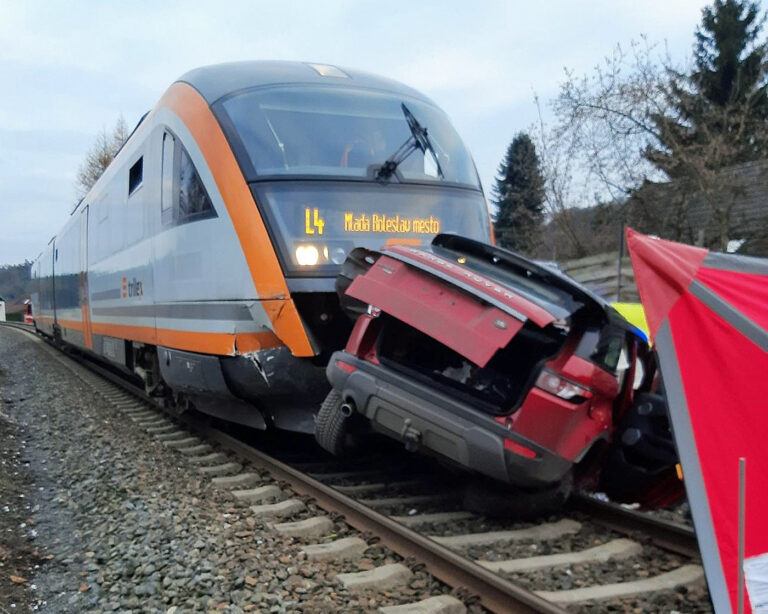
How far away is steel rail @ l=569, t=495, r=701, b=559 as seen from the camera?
155 inches

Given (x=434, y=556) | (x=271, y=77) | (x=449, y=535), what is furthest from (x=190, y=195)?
(x=434, y=556)

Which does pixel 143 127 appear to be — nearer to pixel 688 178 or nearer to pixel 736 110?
pixel 688 178

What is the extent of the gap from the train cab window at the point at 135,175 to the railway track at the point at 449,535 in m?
3.32

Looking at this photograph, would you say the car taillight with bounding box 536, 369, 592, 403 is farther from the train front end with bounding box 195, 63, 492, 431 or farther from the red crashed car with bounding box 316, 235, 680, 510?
the train front end with bounding box 195, 63, 492, 431

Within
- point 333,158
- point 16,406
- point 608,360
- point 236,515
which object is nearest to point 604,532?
point 608,360

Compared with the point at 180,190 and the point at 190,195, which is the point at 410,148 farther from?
the point at 180,190

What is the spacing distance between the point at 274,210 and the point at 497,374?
6.56 feet

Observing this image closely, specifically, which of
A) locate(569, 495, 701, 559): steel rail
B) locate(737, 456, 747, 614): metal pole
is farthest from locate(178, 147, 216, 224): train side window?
locate(737, 456, 747, 614): metal pole

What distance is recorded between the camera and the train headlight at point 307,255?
206 inches

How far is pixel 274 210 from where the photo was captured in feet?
17.4

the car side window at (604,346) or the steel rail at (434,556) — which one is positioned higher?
the car side window at (604,346)

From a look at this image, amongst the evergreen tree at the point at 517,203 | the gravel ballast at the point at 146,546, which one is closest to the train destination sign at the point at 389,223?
the gravel ballast at the point at 146,546

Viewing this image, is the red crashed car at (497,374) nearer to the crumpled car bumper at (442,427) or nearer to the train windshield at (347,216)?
the crumpled car bumper at (442,427)

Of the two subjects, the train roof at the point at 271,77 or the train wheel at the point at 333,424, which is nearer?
the train wheel at the point at 333,424
